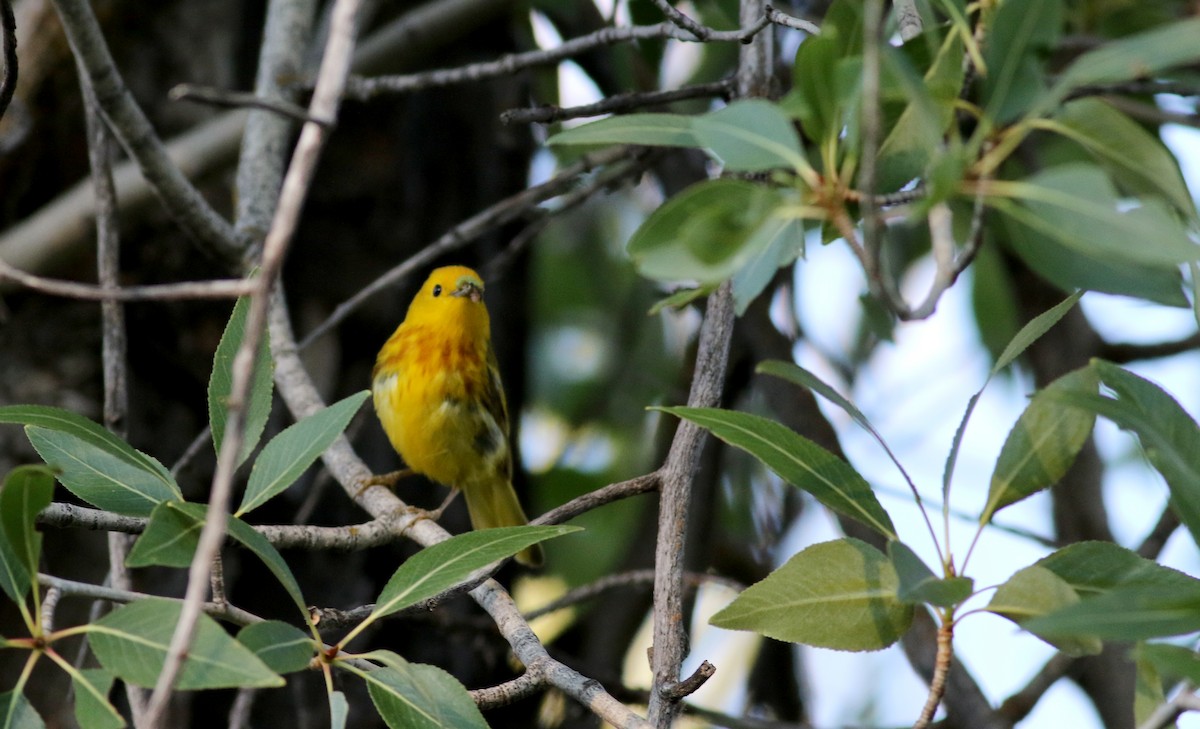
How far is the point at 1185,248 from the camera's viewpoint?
1258mm

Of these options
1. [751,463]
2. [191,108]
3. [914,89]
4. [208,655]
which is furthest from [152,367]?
[914,89]

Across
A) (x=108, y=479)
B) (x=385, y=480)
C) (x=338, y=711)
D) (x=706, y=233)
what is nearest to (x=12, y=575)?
(x=108, y=479)

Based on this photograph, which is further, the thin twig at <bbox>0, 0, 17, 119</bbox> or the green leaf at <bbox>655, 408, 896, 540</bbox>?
the thin twig at <bbox>0, 0, 17, 119</bbox>

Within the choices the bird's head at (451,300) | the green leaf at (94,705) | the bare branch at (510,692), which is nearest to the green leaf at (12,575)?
the green leaf at (94,705)

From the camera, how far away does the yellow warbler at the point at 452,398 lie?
4316 millimetres

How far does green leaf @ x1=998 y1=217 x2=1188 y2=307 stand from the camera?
1.48m

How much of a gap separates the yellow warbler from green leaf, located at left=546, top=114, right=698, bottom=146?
2.49 m

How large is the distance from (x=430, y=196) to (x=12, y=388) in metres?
1.58

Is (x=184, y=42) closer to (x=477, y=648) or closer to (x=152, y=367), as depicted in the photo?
(x=152, y=367)

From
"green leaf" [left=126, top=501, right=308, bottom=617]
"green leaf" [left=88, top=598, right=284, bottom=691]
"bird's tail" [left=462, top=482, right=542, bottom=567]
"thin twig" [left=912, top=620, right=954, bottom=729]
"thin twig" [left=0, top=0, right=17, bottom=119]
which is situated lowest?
"bird's tail" [left=462, top=482, right=542, bottom=567]

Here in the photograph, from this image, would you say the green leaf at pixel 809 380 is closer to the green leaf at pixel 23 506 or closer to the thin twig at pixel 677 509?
the thin twig at pixel 677 509

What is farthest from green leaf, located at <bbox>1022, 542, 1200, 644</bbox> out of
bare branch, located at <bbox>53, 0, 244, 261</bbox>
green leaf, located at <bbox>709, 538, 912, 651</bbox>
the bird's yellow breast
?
the bird's yellow breast

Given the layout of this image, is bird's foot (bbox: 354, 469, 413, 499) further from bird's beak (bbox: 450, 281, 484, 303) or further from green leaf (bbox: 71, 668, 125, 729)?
green leaf (bbox: 71, 668, 125, 729)

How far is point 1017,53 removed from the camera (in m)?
1.41
